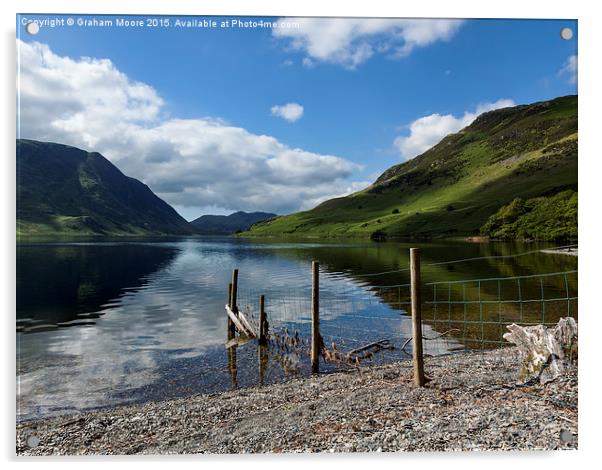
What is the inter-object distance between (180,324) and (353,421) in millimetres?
18596

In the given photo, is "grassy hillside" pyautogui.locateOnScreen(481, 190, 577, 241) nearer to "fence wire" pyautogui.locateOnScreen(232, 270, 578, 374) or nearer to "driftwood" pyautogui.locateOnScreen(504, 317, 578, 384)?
"fence wire" pyautogui.locateOnScreen(232, 270, 578, 374)

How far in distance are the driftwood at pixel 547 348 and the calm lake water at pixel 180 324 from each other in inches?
83.8

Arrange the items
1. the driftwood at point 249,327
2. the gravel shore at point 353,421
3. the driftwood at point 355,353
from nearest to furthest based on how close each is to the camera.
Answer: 1. the gravel shore at point 353,421
2. the driftwood at point 355,353
3. the driftwood at point 249,327

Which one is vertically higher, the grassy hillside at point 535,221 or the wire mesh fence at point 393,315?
the grassy hillside at point 535,221

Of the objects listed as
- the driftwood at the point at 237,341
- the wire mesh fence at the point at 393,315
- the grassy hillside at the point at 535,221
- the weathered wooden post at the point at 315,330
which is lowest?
the driftwood at the point at 237,341

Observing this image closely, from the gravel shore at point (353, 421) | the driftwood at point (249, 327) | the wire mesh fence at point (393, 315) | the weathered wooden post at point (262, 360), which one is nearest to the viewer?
the gravel shore at point (353, 421)

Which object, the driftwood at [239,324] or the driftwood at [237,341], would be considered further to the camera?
the driftwood at [239,324]

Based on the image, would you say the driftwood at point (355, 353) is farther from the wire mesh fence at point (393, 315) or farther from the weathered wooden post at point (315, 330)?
the weathered wooden post at point (315, 330)

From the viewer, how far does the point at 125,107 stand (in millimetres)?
11797

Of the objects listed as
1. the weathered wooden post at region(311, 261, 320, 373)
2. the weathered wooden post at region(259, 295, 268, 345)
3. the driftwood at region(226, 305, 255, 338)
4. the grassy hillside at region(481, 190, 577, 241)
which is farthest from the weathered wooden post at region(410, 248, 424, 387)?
the grassy hillside at region(481, 190, 577, 241)

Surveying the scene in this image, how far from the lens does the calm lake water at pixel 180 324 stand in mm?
14836

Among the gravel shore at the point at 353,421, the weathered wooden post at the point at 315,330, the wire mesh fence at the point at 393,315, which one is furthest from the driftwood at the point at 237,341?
the gravel shore at the point at 353,421

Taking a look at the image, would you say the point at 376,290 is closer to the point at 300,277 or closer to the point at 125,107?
the point at 300,277
